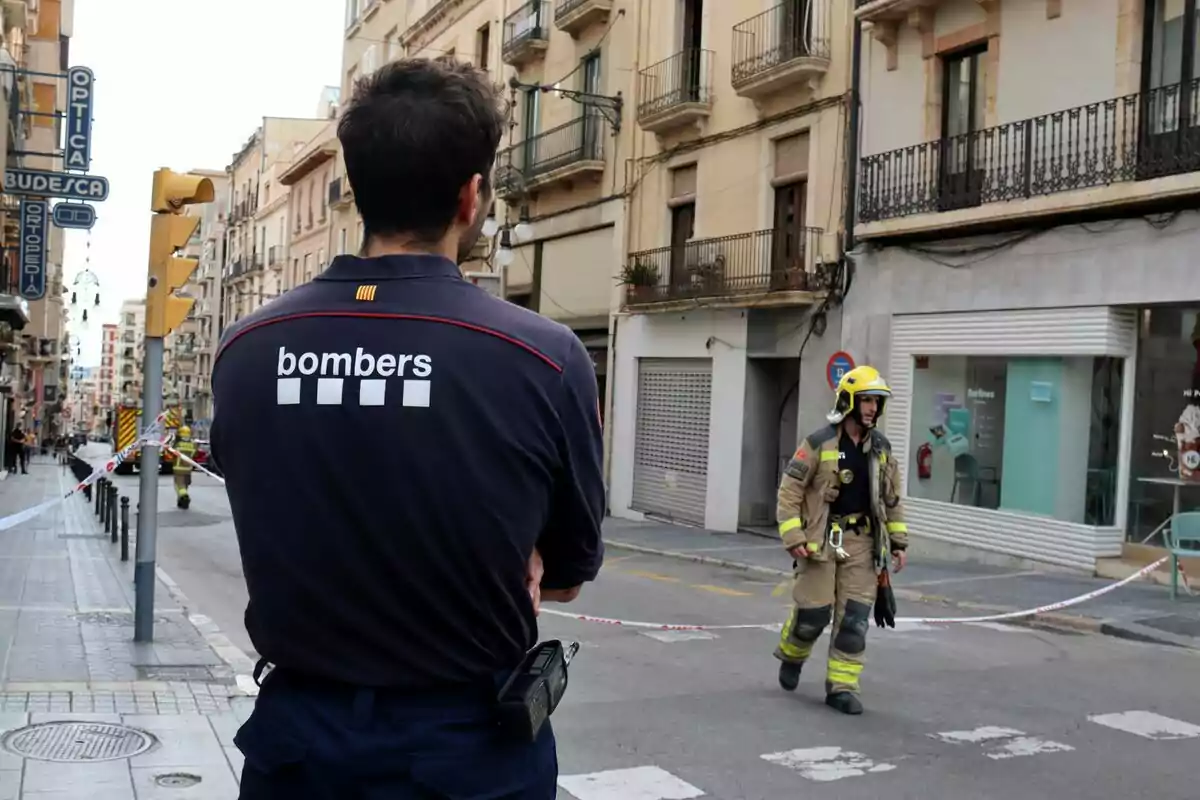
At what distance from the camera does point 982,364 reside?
1667cm

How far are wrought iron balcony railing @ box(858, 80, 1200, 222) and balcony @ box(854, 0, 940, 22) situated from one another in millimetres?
1955

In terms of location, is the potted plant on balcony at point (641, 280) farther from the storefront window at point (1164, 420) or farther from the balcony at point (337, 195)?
the balcony at point (337, 195)

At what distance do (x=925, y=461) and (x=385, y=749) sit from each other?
1660cm

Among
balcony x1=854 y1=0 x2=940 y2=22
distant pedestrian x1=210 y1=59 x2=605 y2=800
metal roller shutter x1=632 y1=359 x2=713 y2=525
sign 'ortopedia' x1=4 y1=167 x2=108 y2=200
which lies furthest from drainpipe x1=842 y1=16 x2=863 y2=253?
distant pedestrian x1=210 y1=59 x2=605 y2=800

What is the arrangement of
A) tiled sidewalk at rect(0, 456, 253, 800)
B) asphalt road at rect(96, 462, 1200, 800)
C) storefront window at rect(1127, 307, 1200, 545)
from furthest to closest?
storefront window at rect(1127, 307, 1200, 545) → asphalt road at rect(96, 462, 1200, 800) → tiled sidewalk at rect(0, 456, 253, 800)

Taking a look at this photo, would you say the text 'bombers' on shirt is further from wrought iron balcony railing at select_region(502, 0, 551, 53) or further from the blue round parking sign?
wrought iron balcony railing at select_region(502, 0, 551, 53)

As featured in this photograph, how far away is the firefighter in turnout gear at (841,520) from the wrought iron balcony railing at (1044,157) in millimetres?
7923

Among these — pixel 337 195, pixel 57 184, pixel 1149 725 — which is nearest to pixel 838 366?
pixel 1149 725

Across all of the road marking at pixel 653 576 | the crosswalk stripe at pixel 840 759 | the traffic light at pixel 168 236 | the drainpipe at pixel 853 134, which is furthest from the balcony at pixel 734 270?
the crosswalk stripe at pixel 840 759

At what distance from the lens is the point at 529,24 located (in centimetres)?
2953

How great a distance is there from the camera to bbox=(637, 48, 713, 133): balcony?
2242cm

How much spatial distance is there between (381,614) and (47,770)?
13.8 ft

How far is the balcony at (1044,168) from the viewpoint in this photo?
13.7 meters

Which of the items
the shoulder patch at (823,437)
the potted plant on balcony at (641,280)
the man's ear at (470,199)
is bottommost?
the shoulder patch at (823,437)
